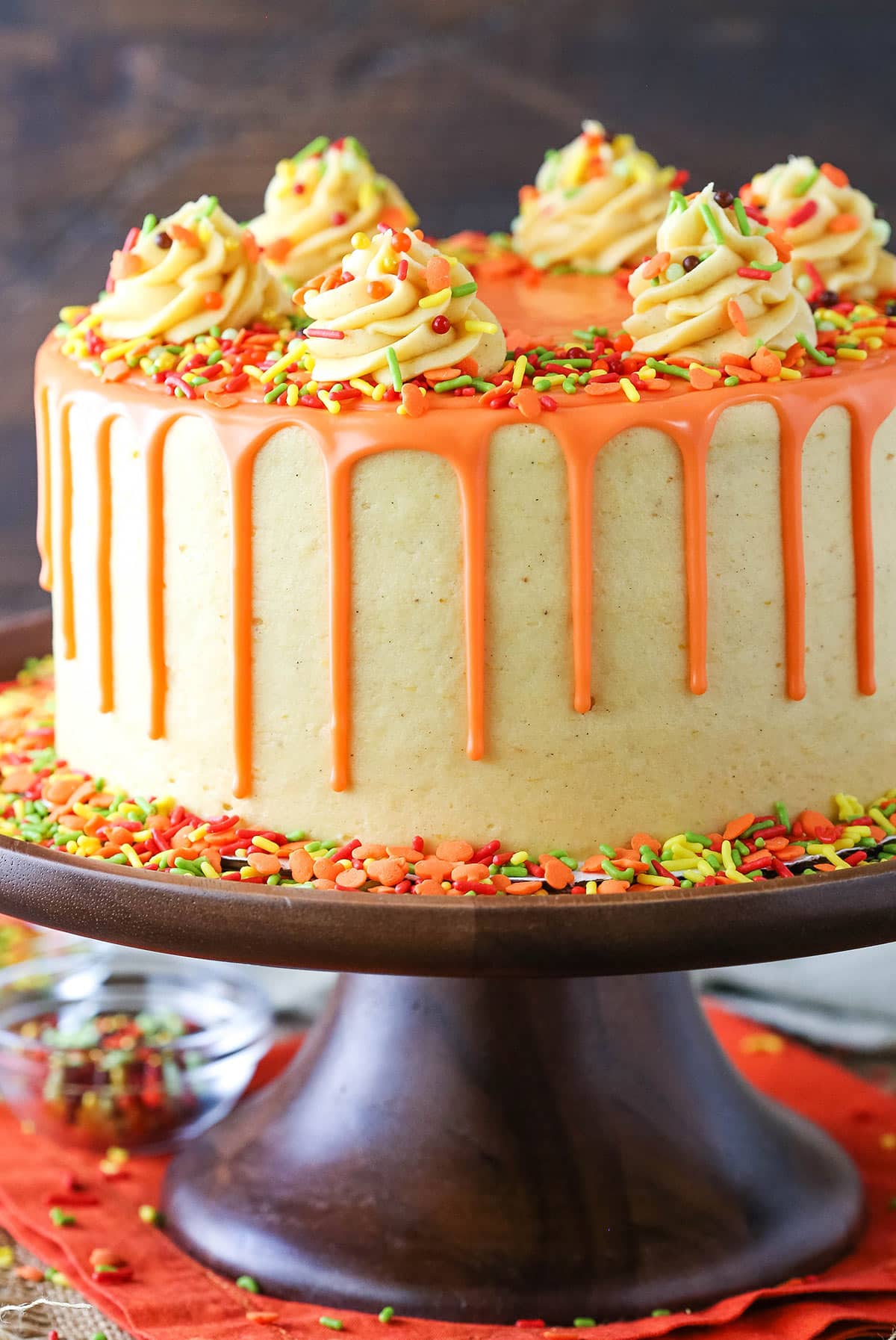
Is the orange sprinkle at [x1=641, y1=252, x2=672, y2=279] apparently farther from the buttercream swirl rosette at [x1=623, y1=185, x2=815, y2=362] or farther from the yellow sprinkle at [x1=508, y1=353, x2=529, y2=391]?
the yellow sprinkle at [x1=508, y1=353, x2=529, y2=391]

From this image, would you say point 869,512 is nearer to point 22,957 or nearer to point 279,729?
point 279,729

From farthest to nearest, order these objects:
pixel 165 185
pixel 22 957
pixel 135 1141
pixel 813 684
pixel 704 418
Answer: pixel 165 185 < pixel 22 957 < pixel 135 1141 < pixel 813 684 < pixel 704 418

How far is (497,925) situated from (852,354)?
33.8 inches

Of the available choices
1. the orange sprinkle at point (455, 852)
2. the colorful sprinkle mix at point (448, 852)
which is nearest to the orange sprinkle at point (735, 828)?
the colorful sprinkle mix at point (448, 852)

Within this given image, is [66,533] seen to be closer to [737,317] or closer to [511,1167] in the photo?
[737,317]

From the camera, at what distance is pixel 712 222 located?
234cm

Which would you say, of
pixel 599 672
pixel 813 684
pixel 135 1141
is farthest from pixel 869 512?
pixel 135 1141

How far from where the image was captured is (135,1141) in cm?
298

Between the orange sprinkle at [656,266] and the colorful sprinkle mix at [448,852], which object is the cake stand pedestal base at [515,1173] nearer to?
the colorful sprinkle mix at [448,852]

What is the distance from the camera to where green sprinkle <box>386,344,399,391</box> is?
2164 mm

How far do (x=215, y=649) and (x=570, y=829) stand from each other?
47 centimetres

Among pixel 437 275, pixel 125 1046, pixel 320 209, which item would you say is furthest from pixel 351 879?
pixel 320 209

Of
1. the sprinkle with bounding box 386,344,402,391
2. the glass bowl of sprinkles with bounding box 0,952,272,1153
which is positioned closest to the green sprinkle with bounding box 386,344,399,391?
the sprinkle with bounding box 386,344,402,391

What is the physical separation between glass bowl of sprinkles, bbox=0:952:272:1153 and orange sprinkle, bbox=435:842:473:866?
37.7 inches
